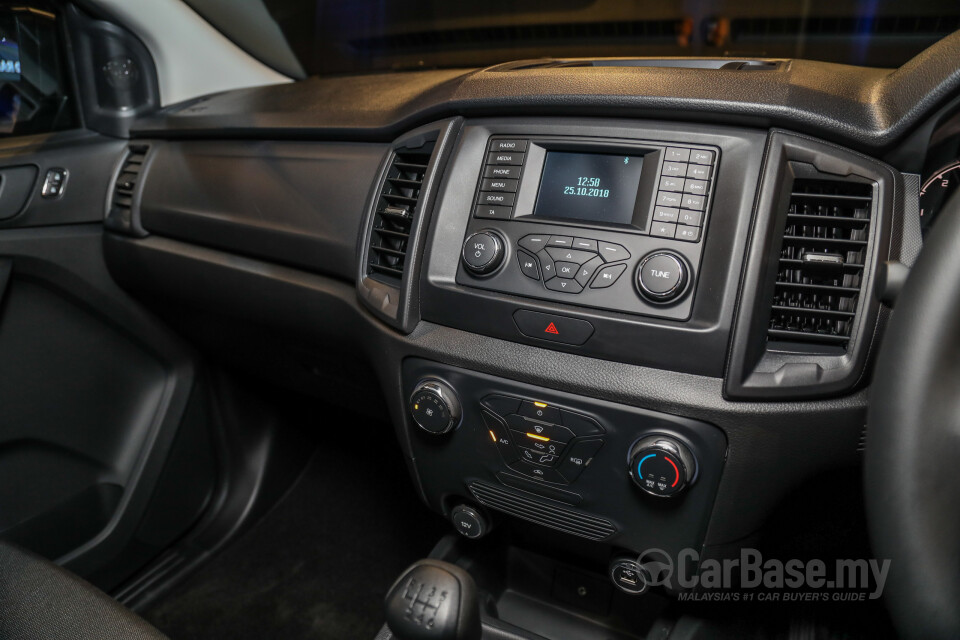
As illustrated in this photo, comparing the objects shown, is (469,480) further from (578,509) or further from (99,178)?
(99,178)

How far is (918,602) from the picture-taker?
49 cm

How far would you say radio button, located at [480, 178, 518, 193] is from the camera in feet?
2.93

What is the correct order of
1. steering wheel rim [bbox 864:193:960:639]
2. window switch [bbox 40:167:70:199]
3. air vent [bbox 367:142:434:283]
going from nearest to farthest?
steering wheel rim [bbox 864:193:960:639] → air vent [bbox 367:142:434:283] → window switch [bbox 40:167:70:199]

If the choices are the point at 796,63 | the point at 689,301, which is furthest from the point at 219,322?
the point at 796,63

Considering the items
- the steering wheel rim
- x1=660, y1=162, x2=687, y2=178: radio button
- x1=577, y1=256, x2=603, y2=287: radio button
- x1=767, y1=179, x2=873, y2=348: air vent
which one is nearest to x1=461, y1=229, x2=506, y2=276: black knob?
x1=577, y1=256, x2=603, y2=287: radio button

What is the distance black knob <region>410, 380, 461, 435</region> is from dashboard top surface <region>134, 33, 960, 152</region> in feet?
1.24

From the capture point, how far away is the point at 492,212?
0.90 metres

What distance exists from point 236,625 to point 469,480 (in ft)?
2.75

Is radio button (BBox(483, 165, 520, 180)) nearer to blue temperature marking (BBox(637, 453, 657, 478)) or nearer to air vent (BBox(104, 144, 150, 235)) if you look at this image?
blue temperature marking (BBox(637, 453, 657, 478))

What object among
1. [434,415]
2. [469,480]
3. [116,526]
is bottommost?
[116,526]

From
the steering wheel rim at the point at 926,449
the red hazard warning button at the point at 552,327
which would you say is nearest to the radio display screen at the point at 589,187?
the red hazard warning button at the point at 552,327

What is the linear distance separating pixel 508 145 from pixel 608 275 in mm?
233

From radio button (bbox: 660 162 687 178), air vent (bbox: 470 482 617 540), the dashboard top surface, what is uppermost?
the dashboard top surface

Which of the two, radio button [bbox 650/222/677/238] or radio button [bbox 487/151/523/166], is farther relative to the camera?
radio button [bbox 487/151/523/166]
